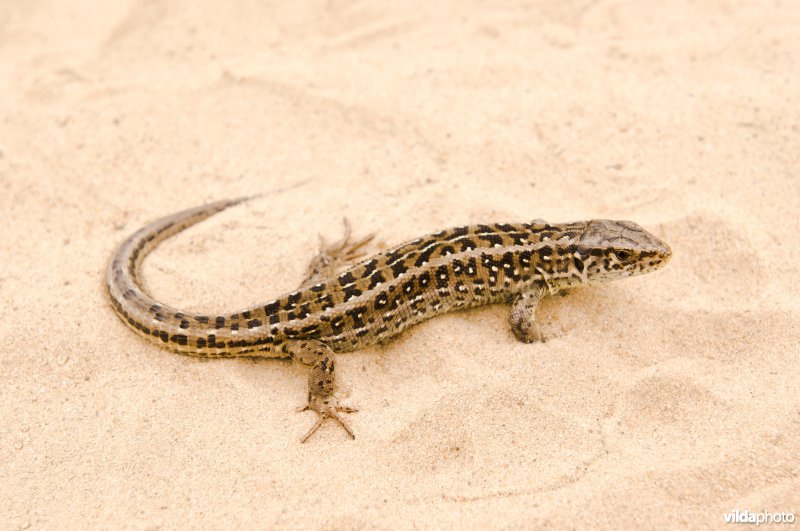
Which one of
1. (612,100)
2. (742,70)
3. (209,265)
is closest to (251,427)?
(209,265)

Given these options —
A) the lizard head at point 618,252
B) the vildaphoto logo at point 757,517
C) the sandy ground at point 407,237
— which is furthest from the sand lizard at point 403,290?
the vildaphoto logo at point 757,517

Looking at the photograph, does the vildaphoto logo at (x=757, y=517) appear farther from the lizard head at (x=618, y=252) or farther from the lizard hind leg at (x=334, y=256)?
the lizard hind leg at (x=334, y=256)

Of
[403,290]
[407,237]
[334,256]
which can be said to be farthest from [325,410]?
[407,237]

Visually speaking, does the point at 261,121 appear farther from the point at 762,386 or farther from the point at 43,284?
the point at 762,386

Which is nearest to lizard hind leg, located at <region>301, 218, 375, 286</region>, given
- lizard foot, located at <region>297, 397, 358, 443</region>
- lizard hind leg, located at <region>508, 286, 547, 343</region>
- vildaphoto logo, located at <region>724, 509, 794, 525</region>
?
lizard foot, located at <region>297, 397, 358, 443</region>

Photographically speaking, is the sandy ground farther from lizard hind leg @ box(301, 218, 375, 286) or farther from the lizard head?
the lizard head

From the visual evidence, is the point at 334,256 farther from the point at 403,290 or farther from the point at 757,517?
the point at 757,517
